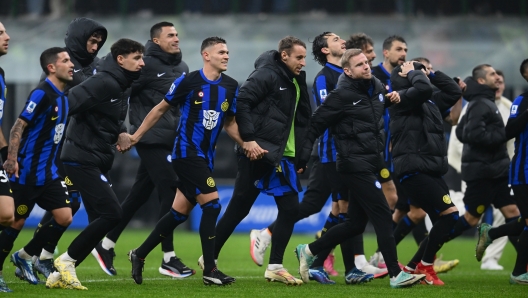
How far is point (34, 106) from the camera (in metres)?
7.71

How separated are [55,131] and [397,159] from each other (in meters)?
3.47

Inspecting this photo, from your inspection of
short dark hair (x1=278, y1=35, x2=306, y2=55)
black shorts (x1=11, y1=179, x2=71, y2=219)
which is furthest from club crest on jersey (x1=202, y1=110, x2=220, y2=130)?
black shorts (x1=11, y1=179, x2=71, y2=219)

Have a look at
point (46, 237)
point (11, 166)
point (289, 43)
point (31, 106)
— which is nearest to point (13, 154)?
point (11, 166)

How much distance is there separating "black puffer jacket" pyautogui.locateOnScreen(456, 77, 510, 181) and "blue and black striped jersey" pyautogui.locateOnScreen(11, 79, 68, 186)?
4.72m

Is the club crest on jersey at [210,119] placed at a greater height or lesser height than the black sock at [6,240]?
greater

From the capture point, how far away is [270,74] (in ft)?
29.2

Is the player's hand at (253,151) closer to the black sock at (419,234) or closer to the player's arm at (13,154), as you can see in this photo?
the player's arm at (13,154)

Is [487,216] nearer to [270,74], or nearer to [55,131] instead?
[270,74]

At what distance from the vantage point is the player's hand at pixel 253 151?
340 inches

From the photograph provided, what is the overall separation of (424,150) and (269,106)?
1.63 metres

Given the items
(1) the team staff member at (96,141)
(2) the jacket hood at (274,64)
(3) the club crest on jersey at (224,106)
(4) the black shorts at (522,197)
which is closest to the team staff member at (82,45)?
(1) the team staff member at (96,141)

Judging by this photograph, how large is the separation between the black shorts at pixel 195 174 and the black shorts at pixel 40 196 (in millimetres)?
1093

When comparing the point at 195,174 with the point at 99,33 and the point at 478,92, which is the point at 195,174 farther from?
the point at 478,92

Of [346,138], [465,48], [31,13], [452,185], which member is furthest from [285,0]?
[346,138]
